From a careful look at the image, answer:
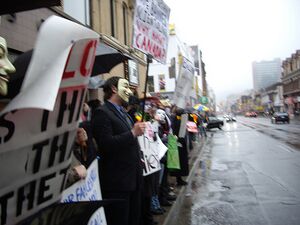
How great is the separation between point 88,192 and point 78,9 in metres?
10.1

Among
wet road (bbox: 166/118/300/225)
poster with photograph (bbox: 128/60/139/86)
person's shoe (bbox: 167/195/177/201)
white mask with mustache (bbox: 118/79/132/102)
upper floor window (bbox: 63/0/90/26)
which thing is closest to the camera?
white mask with mustache (bbox: 118/79/132/102)

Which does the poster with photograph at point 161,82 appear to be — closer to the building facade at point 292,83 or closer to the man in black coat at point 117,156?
the building facade at point 292,83

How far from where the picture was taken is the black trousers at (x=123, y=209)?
10.9 ft

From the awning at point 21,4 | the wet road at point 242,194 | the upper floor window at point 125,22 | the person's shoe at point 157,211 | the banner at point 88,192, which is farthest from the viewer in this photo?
the upper floor window at point 125,22

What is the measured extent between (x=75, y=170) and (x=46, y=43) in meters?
1.44

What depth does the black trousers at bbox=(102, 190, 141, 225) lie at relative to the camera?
131 inches

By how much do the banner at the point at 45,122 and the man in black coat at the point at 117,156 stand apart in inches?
67.3

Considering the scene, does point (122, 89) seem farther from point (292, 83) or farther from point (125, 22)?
point (292, 83)

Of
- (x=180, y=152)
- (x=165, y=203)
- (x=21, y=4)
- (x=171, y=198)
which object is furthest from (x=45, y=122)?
(x=180, y=152)

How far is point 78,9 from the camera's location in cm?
1181

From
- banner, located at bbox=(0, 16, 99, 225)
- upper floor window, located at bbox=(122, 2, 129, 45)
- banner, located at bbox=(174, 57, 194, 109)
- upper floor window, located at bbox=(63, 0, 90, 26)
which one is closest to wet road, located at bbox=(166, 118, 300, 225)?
banner, located at bbox=(174, 57, 194, 109)

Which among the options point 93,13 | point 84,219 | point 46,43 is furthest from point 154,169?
point 93,13

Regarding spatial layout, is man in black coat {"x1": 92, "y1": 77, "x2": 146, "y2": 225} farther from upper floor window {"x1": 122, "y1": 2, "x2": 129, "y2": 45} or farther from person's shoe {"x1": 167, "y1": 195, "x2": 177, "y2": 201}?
upper floor window {"x1": 122, "y1": 2, "x2": 129, "y2": 45}

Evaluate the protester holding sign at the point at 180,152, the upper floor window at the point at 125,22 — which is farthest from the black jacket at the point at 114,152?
the upper floor window at the point at 125,22
